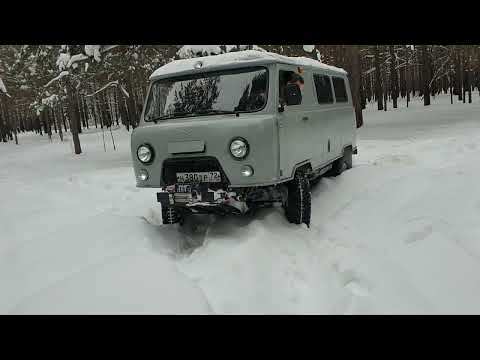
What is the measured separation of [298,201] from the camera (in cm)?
575

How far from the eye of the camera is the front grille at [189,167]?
5.24m

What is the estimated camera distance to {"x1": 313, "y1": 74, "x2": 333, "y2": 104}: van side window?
6.98 m

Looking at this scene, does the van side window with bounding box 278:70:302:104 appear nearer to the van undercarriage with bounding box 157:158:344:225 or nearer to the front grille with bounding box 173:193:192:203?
the van undercarriage with bounding box 157:158:344:225

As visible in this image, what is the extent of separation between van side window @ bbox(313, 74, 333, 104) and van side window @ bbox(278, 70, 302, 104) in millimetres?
1216

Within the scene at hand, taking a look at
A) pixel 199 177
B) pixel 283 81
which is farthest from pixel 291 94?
pixel 199 177

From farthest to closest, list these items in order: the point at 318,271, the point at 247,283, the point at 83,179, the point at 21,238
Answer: the point at 83,179 → the point at 21,238 → the point at 318,271 → the point at 247,283

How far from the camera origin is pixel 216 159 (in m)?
5.18

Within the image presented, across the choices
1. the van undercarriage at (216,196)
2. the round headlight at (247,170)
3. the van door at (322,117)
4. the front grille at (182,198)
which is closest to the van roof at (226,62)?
the van door at (322,117)

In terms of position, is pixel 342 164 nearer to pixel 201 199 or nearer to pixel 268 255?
pixel 201 199

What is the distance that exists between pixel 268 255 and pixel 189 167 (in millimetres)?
1568

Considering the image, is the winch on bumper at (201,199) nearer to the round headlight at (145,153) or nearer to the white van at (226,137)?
the white van at (226,137)
